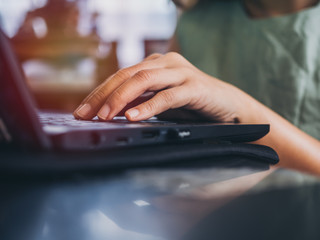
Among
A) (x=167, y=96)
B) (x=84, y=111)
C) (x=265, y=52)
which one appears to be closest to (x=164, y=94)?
(x=167, y=96)

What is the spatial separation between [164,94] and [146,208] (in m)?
0.21

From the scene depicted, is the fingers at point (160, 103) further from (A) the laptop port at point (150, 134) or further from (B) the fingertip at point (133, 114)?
(A) the laptop port at point (150, 134)

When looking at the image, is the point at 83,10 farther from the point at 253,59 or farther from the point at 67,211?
the point at 67,211

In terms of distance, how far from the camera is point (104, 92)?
39cm

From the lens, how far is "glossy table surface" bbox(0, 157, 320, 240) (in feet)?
0.49

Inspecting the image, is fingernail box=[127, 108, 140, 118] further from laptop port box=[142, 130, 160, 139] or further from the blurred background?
the blurred background

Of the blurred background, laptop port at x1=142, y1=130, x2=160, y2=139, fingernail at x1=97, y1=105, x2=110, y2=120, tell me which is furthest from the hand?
the blurred background

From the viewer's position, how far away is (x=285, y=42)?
749 mm

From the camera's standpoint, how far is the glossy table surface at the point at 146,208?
148 millimetres

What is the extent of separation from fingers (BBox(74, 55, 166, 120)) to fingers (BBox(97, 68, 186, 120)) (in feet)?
0.11

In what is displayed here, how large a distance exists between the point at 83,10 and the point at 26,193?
209cm

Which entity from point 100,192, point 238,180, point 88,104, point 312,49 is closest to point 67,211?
point 100,192

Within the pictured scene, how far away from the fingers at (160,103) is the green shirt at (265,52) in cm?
26

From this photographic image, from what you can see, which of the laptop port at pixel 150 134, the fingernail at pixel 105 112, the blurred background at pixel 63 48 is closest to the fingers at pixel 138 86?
the fingernail at pixel 105 112
